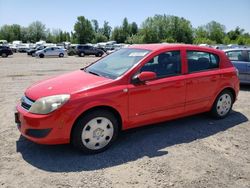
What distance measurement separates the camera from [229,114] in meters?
6.58

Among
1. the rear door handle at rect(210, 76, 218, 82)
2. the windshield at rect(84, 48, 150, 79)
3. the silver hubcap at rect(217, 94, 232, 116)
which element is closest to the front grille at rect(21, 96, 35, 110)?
the windshield at rect(84, 48, 150, 79)

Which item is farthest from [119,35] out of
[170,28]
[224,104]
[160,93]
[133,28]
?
[160,93]

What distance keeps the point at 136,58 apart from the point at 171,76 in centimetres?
71

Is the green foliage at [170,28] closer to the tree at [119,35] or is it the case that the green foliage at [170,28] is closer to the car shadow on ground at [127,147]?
the tree at [119,35]

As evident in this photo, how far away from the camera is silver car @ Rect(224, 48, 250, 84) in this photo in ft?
31.1

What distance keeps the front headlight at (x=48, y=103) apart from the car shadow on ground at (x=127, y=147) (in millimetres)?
738

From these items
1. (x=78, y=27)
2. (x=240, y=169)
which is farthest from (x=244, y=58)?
(x=78, y=27)

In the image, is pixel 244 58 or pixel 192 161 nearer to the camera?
pixel 192 161

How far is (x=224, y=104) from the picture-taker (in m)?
6.19

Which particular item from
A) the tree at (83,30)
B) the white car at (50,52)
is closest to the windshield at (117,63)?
the white car at (50,52)

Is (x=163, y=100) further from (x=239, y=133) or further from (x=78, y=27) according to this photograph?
(x=78, y=27)

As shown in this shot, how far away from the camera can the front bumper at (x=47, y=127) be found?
160 inches

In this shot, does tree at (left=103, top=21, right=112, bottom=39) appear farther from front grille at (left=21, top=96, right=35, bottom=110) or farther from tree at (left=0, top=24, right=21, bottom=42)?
front grille at (left=21, top=96, right=35, bottom=110)

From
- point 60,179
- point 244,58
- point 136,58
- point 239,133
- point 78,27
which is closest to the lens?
point 60,179
